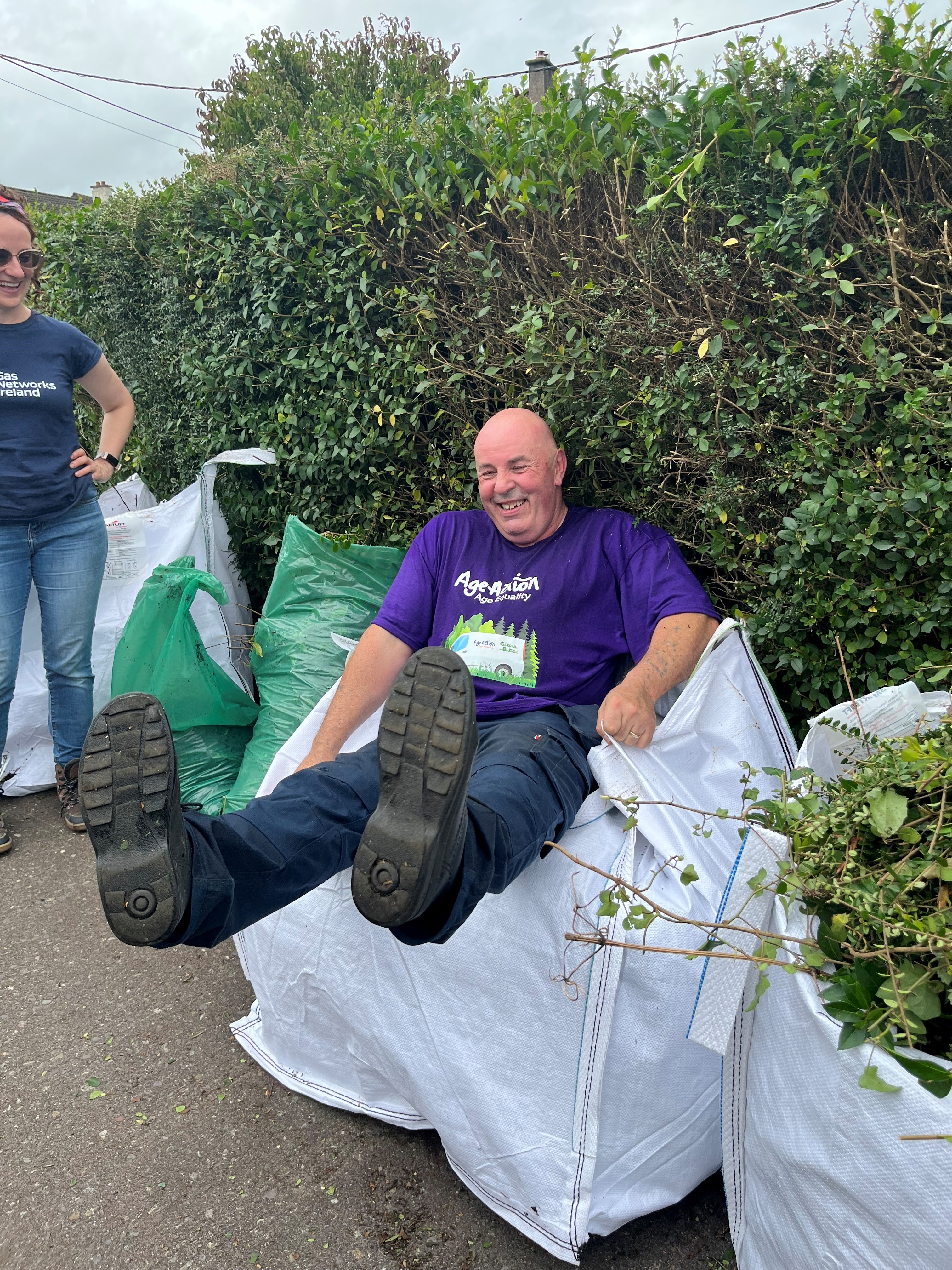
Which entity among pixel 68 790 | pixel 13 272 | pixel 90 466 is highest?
pixel 13 272

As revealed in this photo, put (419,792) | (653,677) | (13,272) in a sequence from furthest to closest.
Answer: (13,272)
(653,677)
(419,792)

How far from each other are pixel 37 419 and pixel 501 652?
198cm

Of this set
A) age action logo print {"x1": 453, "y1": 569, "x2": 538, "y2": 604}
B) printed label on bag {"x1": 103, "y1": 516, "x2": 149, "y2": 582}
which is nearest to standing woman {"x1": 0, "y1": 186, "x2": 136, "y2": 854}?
printed label on bag {"x1": 103, "y1": 516, "x2": 149, "y2": 582}

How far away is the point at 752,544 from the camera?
231 centimetres

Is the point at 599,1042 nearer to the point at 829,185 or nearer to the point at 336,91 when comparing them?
the point at 829,185

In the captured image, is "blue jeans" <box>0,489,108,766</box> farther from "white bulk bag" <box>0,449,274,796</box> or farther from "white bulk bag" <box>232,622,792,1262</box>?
"white bulk bag" <box>232,622,792,1262</box>

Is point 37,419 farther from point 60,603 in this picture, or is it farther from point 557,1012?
point 557,1012

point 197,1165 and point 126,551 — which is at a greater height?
point 126,551

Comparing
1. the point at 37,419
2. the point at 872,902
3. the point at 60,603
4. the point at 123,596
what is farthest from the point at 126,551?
the point at 872,902

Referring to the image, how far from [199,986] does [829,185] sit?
8.55ft

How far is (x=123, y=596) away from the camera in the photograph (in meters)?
3.65

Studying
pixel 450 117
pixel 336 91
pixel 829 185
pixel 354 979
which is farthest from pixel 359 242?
pixel 336 91

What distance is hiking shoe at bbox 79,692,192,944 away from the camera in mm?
1456

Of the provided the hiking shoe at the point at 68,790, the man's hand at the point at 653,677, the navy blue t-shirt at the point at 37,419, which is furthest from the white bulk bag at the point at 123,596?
the man's hand at the point at 653,677
